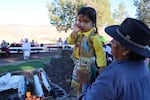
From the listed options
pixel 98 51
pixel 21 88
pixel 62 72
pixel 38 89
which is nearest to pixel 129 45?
pixel 98 51

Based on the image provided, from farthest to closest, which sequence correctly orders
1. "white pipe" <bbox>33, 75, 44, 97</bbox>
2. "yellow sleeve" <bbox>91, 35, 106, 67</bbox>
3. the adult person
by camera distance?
1. "white pipe" <bbox>33, 75, 44, 97</bbox>
2. "yellow sleeve" <bbox>91, 35, 106, 67</bbox>
3. the adult person

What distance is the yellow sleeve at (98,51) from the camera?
4348 mm

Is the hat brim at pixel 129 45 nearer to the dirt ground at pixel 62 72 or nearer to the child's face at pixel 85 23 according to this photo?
the child's face at pixel 85 23

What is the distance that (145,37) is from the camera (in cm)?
263

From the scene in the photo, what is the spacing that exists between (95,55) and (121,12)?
199 feet

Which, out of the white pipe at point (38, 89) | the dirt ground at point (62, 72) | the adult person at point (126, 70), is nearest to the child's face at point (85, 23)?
the adult person at point (126, 70)

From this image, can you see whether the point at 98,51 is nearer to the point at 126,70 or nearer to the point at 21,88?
the point at 126,70

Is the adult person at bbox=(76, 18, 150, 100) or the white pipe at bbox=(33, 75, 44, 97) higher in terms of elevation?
the adult person at bbox=(76, 18, 150, 100)

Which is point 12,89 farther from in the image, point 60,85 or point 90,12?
point 90,12

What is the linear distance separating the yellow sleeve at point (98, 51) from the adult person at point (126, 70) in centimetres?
163

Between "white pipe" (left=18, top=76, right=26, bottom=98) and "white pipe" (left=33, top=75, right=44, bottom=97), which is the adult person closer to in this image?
"white pipe" (left=18, top=76, right=26, bottom=98)

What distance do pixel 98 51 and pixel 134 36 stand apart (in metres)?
1.83

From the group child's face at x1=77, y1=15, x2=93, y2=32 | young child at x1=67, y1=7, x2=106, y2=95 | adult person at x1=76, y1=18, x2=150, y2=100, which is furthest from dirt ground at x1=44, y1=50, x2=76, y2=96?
adult person at x1=76, y1=18, x2=150, y2=100

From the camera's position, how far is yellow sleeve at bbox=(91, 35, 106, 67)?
171 inches
